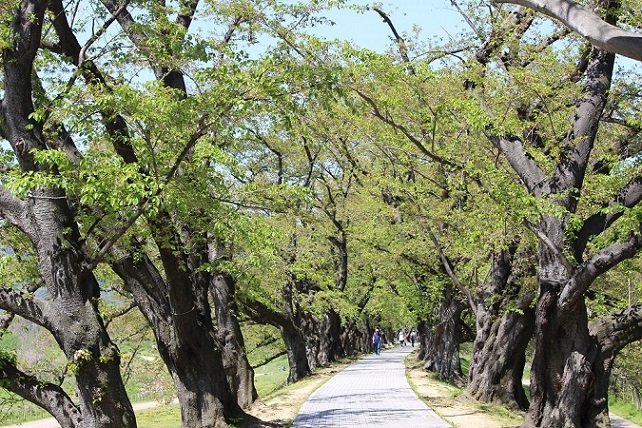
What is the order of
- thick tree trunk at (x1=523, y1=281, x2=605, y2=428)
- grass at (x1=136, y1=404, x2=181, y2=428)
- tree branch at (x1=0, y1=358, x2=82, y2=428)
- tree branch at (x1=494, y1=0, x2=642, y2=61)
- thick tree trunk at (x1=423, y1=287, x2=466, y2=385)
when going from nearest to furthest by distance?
tree branch at (x1=494, y1=0, x2=642, y2=61)
tree branch at (x1=0, y1=358, x2=82, y2=428)
thick tree trunk at (x1=523, y1=281, x2=605, y2=428)
grass at (x1=136, y1=404, x2=181, y2=428)
thick tree trunk at (x1=423, y1=287, x2=466, y2=385)

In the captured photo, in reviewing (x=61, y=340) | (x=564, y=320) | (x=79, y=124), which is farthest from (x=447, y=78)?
(x=61, y=340)

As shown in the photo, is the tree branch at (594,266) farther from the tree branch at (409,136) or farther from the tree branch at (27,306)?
the tree branch at (27,306)

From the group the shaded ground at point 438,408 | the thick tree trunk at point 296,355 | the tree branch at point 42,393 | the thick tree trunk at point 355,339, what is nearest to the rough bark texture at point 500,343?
the shaded ground at point 438,408

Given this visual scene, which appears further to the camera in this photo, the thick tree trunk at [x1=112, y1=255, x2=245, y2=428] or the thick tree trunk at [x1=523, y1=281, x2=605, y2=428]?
the thick tree trunk at [x1=523, y1=281, x2=605, y2=428]

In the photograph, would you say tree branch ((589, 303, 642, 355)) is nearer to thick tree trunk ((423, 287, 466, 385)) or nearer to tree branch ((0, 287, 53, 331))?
tree branch ((0, 287, 53, 331))

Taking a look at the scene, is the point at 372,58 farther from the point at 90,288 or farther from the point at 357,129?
the point at 90,288

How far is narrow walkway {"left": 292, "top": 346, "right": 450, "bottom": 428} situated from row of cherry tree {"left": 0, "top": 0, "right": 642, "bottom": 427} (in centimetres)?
205

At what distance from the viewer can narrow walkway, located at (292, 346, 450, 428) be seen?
14.3 metres

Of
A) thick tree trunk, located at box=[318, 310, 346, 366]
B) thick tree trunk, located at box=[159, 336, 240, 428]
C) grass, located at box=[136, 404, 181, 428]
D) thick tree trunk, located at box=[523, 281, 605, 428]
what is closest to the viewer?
thick tree trunk, located at box=[523, 281, 605, 428]

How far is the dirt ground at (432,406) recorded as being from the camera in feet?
45.4

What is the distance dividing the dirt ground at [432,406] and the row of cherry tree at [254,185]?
0.99m

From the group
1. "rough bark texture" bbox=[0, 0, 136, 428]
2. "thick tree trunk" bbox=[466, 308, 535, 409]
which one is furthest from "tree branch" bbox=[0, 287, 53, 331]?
"thick tree trunk" bbox=[466, 308, 535, 409]

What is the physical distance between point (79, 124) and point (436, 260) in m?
15.7

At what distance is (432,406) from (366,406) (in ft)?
5.66
